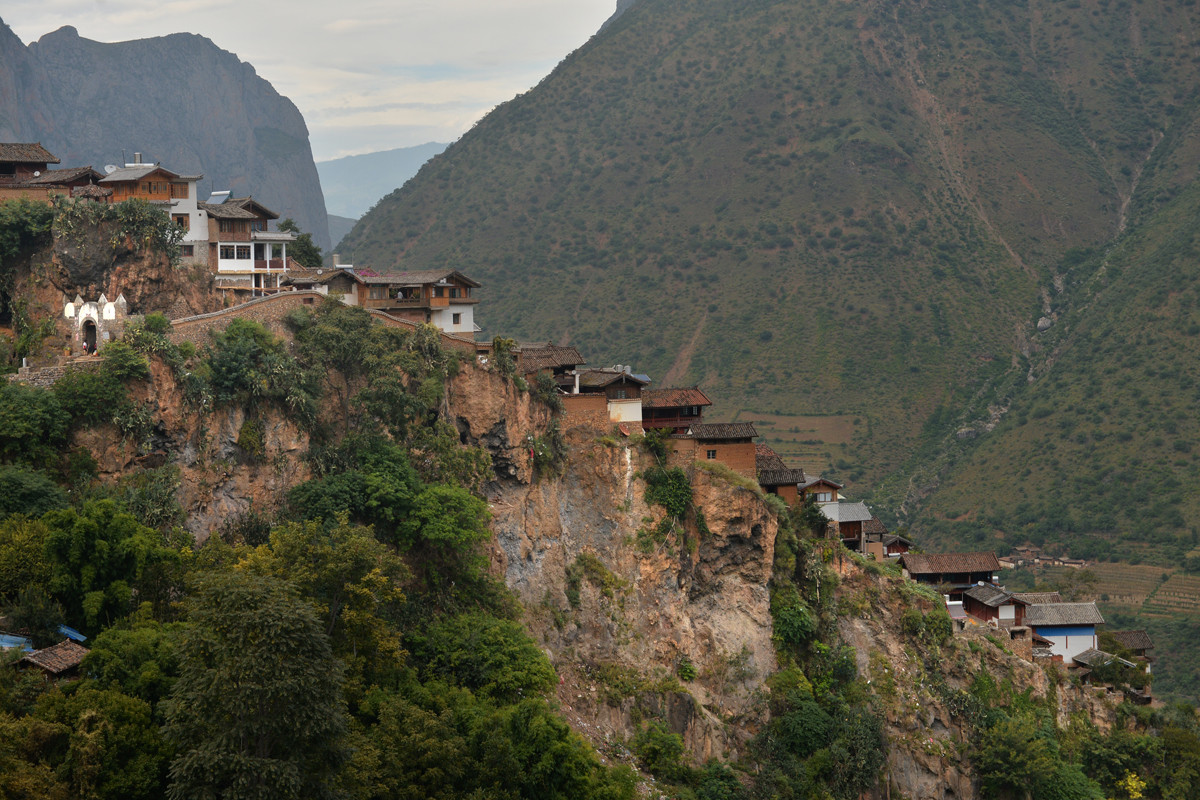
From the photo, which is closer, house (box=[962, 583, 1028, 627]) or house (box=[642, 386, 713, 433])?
house (box=[642, 386, 713, 433])

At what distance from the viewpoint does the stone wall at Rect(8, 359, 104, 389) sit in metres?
45.6

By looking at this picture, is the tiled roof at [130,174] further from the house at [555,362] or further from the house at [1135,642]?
the house at [1135,642]

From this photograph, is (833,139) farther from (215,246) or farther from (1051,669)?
(215,246)

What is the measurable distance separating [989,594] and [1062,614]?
196 inches

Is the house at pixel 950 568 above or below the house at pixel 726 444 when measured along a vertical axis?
below

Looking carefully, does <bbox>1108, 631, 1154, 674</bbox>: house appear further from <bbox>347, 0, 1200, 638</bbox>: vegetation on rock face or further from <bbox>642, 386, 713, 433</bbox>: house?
<bbox>642, 386, 713, 433</bbox>: house


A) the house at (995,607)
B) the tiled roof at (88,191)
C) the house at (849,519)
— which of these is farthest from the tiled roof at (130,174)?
the house at (995,607)

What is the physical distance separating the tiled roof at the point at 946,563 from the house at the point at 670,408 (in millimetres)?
20337

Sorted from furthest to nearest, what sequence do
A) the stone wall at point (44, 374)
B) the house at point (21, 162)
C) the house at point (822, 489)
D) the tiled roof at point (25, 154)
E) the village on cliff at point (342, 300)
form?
the house at point (822, 489), the tiled roof at point (25, 154), the house at point (21, 162), the village on cliff at point (342, 300), the stone wall at point (44, 374)

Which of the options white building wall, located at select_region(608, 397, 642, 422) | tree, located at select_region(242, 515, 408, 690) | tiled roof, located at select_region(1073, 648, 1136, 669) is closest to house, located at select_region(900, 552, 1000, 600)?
tiled roof, located at select_region(1073, 648, 1136, 669)

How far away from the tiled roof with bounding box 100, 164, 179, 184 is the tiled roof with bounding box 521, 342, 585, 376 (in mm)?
19308

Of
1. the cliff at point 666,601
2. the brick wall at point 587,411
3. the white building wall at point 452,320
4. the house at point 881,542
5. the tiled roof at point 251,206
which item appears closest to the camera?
the cliff at point 666,601

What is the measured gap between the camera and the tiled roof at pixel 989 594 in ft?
244

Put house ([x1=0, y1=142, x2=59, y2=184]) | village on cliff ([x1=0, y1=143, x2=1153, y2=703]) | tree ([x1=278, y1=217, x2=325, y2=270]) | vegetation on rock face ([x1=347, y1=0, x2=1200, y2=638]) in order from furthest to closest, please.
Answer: vegetation on rock face ([x1=347, y1=0, x2=1200, y2=638])
tree ([x1=278, y1=217, x2=325, y2=270])
house ([x1=0, y1=142, x2=59, y2=184])
village on cliff ([x1=0, y1=143, x2=1153, y2=703])
